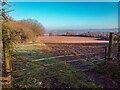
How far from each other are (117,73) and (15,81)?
431cm

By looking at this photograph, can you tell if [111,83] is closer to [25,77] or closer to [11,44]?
[25,77]

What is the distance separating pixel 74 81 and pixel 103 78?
1.31 meters

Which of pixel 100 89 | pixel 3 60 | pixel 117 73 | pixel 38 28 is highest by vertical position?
pixel 38 28

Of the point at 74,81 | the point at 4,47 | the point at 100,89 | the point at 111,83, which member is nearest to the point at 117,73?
the point at 111,83

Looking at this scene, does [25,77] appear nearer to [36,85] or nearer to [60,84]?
[36,85]

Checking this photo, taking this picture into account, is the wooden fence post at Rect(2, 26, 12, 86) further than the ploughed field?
No

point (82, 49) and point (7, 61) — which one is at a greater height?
point (82, 49)

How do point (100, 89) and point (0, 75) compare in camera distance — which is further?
point (0, 75)

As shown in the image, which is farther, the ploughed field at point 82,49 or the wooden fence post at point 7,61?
the ploughed field at point 82,49

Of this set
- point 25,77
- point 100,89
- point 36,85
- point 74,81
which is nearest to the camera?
point 100,89

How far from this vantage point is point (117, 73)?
140 inches

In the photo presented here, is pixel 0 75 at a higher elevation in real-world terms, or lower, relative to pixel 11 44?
lower

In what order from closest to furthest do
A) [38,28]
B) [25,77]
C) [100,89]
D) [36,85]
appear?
[100,89]
[36,85]
[25,77]
[38,28]

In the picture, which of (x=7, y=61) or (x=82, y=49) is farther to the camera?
(x=82, y=49)
